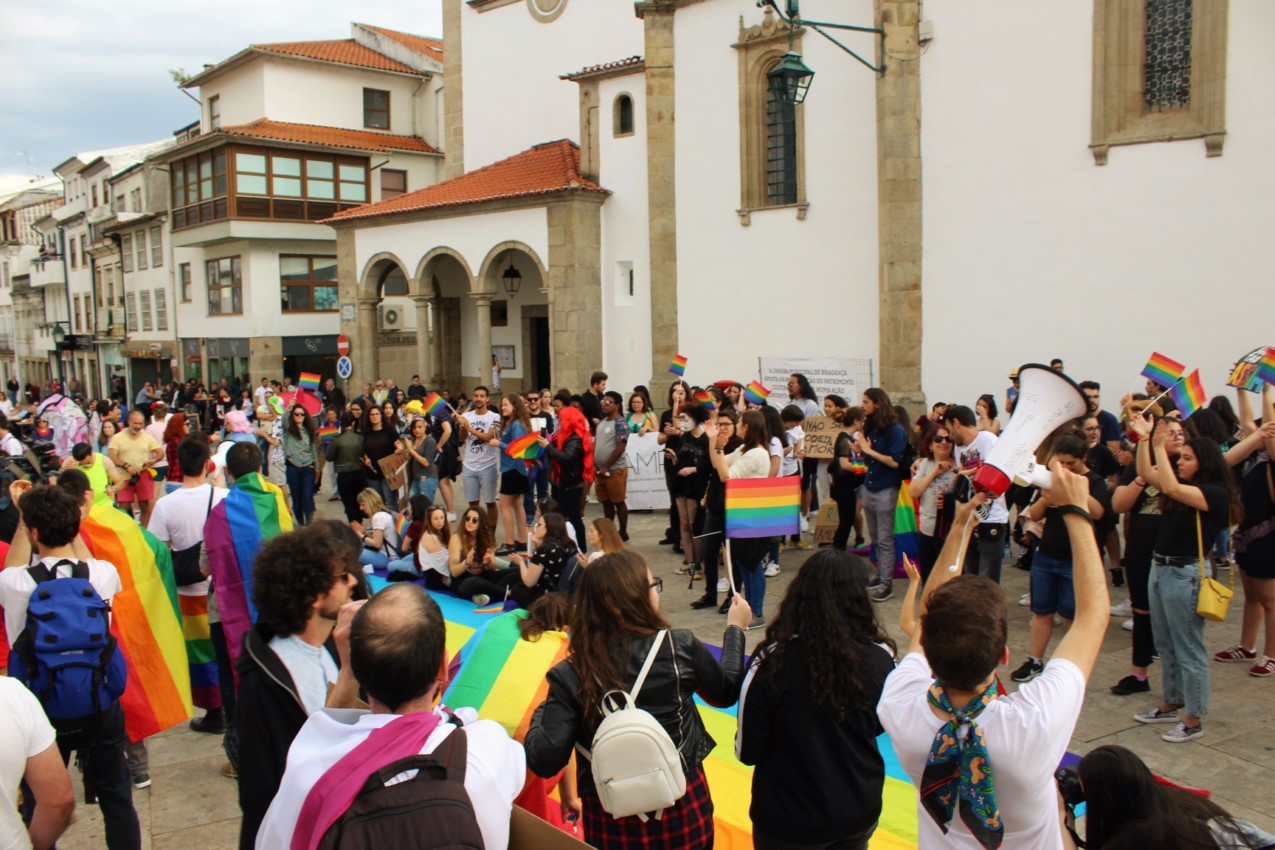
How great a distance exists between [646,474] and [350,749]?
1074 cm

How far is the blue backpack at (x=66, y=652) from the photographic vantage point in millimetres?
4031

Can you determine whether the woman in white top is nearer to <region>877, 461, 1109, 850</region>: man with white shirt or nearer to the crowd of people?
the crowd of people

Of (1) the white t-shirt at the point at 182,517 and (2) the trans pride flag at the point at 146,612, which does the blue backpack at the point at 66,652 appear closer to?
(2) the trans pride flag at the point at 146,612

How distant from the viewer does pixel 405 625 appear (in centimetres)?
234

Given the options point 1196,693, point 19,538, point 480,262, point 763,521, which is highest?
point 480,262

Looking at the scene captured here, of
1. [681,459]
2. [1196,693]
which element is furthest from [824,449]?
[1196,693]

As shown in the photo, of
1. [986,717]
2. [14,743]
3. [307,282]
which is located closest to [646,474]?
[14,743]

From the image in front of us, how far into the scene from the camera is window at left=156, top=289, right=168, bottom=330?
123 ft

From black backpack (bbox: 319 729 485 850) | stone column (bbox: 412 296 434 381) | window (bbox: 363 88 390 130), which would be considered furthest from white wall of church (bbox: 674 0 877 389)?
window (bbox: 363 88 390 130)

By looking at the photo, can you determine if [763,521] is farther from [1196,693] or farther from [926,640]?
[926,640]

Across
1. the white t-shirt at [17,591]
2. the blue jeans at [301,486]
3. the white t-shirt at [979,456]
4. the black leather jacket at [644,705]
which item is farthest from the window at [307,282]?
the black leather jacket at [644,705]

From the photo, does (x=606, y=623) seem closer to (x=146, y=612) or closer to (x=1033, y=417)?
(x=1033, y=417)

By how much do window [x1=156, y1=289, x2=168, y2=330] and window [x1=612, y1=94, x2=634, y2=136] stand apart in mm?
24205

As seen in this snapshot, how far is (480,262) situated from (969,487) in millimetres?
17033
